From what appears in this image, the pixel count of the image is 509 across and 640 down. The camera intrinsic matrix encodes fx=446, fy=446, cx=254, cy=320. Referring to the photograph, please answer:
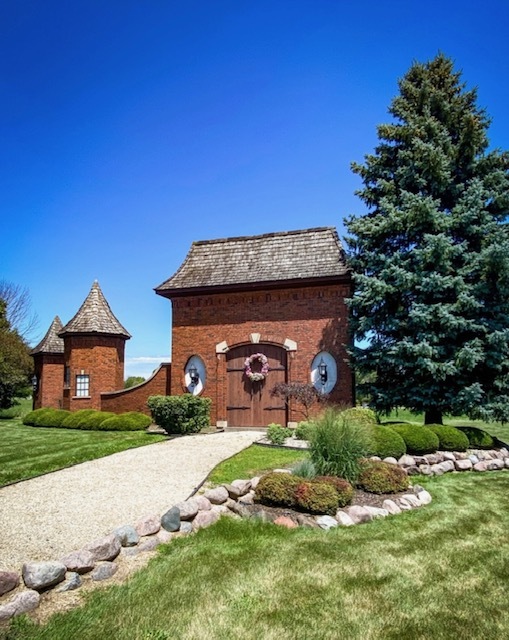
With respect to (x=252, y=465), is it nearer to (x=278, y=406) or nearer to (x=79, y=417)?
(x=278, y=406)

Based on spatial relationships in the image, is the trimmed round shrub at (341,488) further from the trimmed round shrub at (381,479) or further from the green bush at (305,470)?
the trimmed round shrub at (381,479)

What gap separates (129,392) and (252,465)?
1058 centimetres

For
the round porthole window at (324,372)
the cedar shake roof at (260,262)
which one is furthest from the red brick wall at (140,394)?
the round porthole window at (324,372)

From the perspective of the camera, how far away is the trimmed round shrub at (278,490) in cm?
665

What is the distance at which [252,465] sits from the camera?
362 inches

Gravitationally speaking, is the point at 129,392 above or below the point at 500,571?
above

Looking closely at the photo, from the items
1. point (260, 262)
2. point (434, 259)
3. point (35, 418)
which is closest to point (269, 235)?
point (260, 262)

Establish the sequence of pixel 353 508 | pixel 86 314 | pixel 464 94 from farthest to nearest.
A: pixel 86 314 < pixel 464 94 < pixel 353 508

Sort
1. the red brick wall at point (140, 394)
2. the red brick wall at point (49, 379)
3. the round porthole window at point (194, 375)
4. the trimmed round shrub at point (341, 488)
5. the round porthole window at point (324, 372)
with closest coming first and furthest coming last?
the trimmed round shrub at point (341, 488) → the round porthole window at point (324, 372) → the round porthole window at point (194, 375) → the red brick wall at point (140, 394) → the red brick wall at point (49, 379)

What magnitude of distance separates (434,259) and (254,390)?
767 cm

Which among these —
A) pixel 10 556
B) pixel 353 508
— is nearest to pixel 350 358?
pixel 353 508

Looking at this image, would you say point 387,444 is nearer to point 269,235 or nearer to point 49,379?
point 269,235

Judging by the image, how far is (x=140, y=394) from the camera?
18188 mm

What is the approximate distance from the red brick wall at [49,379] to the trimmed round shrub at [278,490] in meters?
19.9
